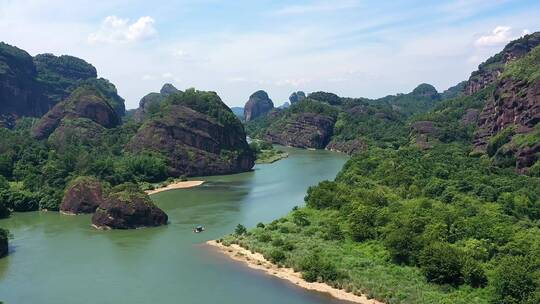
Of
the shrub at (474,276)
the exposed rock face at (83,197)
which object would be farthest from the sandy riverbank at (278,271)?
the exposed rock face at (83,197)

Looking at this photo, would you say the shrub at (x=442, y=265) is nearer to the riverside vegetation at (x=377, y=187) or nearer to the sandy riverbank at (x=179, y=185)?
the riverside vegetation at (x=377, y=187)

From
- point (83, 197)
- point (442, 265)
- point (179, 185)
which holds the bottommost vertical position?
point (442, 265)

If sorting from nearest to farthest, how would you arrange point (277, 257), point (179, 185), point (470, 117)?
1. point (277, 257)
2. point (179, 185)
3. point (470, 117)

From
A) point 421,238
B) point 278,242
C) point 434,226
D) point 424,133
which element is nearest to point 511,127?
point 424,133

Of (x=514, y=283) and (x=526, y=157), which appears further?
(x=526, y=157)

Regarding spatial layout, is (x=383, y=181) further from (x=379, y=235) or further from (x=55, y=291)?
(x=55, y=291)

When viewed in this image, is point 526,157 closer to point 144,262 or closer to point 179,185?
point 179,185

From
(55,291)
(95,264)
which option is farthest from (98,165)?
(55,291)
